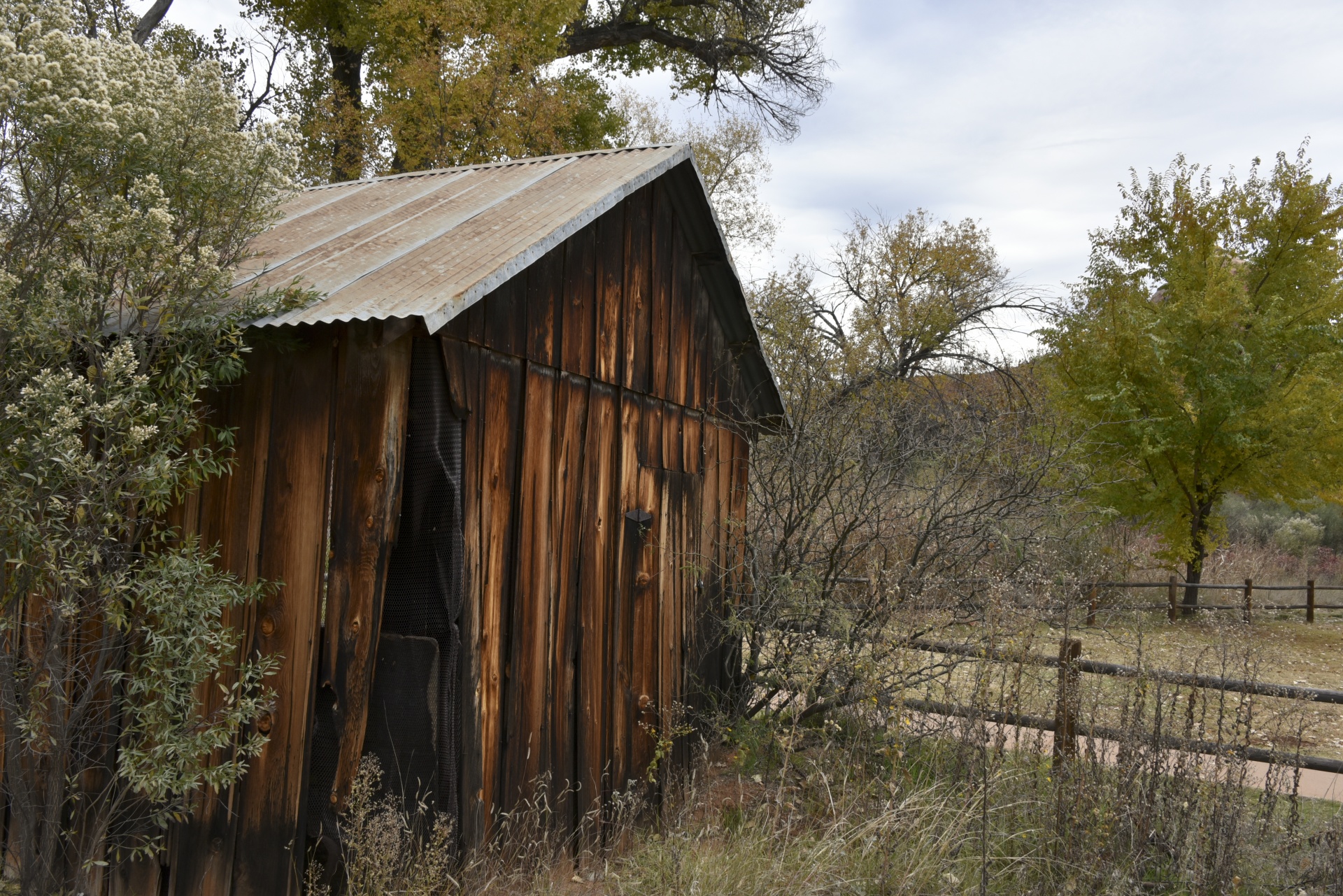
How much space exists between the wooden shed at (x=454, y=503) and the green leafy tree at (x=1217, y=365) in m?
14.3

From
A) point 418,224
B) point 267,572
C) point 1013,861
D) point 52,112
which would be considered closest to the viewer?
point 52,112

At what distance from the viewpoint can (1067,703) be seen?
5.44 m

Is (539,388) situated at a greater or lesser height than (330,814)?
greater

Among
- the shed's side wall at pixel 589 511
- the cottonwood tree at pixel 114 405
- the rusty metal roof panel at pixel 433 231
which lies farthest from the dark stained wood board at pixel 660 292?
the cottonwood tree at pixel 114 405

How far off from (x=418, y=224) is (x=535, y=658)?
8.60 feet

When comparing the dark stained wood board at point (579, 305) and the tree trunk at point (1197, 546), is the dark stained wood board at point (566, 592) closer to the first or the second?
the dark stained wood board at point (579, 305)

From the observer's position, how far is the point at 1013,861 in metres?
4.76

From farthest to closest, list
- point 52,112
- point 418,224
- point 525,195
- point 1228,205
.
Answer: point 1228,205 < point 525,195 < point 418,224 < point 52,112

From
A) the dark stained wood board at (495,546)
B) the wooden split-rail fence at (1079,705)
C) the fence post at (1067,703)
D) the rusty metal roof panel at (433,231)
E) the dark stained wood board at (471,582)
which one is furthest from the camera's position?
the fence post at (1067,703)

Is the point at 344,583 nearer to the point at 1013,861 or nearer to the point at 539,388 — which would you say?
the point at 539,388

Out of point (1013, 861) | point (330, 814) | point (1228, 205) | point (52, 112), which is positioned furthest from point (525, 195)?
point (1228, 205)

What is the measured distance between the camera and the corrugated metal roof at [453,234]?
391cm

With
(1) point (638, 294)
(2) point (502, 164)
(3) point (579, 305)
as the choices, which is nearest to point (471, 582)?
(3) point (579, 305)

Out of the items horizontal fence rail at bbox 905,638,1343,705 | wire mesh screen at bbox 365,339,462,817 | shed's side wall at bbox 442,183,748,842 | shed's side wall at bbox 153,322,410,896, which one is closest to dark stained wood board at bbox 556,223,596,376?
shed's side wall at bbox 442,183,748,842
